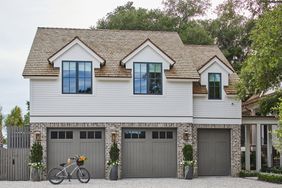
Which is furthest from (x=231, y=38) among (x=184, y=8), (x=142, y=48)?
(x=142, y=48)

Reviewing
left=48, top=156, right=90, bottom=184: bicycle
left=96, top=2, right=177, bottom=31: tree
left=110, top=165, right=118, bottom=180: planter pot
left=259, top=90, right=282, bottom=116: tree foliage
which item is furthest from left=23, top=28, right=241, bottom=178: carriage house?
left=96, top=2, right=177, bottom=31: tree

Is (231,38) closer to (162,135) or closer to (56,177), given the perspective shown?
(162,135)

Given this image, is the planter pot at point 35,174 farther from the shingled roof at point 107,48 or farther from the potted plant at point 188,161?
the potted plant at point 188,161

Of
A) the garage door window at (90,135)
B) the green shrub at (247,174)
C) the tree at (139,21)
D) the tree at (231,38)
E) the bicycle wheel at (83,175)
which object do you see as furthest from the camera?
the tree at (231,38)

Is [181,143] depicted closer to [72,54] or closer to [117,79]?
[117,79]

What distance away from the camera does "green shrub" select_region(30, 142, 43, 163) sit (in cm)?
2692

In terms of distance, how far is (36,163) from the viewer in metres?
26.9

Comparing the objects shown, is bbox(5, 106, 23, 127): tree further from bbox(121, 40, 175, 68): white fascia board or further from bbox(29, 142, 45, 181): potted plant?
bbox(121, 40, 175, 68): white fascia board

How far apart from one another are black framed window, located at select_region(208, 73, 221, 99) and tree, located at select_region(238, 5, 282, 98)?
389cm

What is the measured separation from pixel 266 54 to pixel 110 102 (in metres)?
8.53

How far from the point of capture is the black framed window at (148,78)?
2888 centimetres

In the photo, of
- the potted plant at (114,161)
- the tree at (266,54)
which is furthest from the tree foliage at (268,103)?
the potted plant at (114,161)

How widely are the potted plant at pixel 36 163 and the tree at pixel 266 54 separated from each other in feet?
34.3

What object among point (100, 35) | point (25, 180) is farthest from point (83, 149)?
point (100, 35)
